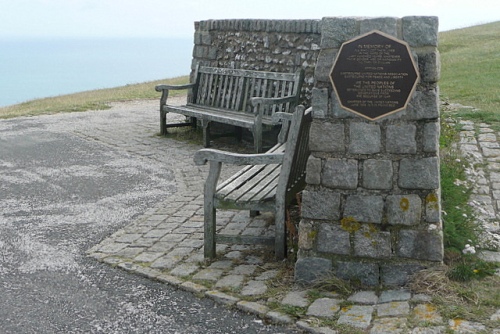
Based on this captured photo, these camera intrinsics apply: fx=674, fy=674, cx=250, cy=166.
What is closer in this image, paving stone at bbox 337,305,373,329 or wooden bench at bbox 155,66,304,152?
paving stone at bbox 337,305,373,329

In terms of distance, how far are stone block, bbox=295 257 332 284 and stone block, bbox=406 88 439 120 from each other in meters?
1.18

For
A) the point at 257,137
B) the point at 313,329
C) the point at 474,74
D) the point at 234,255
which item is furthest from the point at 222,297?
the point at 474,74

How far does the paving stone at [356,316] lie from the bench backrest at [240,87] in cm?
538

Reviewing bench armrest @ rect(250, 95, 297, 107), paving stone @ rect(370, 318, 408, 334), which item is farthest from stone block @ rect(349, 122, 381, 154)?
bench armrest @ rect(250, 95, 297, 107)

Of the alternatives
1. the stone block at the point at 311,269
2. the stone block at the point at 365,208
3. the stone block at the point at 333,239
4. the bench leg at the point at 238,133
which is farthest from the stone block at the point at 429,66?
the bench leg at the point at 238,133

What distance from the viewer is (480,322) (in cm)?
401

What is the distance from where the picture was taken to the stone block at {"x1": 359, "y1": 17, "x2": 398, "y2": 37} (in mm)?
4301

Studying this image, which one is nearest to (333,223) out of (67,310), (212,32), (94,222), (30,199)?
(67,310)

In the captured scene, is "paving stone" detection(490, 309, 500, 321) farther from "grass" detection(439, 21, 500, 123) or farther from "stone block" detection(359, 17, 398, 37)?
"grass" detection(439, 21, 500, 123)

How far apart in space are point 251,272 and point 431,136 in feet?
5.47

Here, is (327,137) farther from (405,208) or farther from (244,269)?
(244,269)

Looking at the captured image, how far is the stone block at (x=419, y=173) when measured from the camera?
173 inches

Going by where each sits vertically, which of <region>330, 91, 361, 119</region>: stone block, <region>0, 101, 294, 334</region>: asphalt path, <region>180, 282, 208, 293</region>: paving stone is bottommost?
<region>0, 101, 294, 334</region>: asphalt path

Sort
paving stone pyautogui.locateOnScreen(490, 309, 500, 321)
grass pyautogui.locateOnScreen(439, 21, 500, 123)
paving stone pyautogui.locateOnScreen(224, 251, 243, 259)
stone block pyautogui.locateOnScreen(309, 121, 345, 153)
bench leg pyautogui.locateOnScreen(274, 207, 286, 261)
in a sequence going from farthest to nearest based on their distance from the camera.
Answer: grass pyautogui.locateOnScreen(439, 21, 500, 123), paving stone pyautogui.locateOnScreen(224, 251, 243, 259), bench leg pyautogui.locateOnScreen(274, 207, 286, 261), stone block pyautogui.locateOnScreen(309, 121, 345, 153), paving stone pyautogui.locateOnScreen(490, 309, 500, 321)
